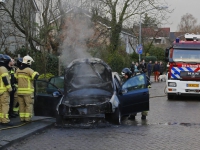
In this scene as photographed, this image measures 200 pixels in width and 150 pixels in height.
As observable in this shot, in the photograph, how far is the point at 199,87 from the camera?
18.5m

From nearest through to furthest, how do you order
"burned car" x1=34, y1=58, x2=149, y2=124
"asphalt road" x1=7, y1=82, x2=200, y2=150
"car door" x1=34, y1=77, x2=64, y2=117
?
"asphalt road" x1=7, y1=82, x2=200, y2=150
"burned car" x1=34, y1=58, x2=149, y2=124
"car door" x1=34, y1=77, x2=64, y2=117

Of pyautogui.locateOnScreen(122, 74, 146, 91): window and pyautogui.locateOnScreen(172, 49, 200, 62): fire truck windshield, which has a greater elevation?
pyautogui.locateOnScreen(172, 49, 200, 62): fire truck windshield

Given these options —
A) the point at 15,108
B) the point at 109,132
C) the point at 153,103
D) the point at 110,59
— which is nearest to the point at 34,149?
the point at 109,132

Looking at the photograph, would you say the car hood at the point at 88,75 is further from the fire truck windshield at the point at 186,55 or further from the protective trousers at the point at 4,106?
the fire truck windshield at the point at 186,55

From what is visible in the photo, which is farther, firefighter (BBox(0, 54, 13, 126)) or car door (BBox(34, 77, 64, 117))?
car door (BBox(34, 77, 64, 117))

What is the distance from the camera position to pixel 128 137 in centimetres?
941

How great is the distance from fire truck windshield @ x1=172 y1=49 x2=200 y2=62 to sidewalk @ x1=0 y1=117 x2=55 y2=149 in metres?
8.55

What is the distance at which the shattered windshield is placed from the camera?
457 inches

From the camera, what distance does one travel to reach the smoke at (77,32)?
16.3m

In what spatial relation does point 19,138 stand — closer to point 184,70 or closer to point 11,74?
point 11,74

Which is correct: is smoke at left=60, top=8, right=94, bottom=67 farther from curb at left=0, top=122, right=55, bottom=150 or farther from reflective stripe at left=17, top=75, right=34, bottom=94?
curb at left=0, top=122, right=55, bottom=150

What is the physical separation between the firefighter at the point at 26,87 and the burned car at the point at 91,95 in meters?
0.37

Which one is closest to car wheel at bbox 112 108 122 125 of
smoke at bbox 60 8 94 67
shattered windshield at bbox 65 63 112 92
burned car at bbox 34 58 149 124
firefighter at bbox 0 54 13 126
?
burned car at bbox 34 58 149 124

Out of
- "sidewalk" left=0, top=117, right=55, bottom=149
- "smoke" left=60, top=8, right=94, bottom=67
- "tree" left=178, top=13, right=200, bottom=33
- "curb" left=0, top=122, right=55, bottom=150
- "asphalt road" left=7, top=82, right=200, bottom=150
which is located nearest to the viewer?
"curb" left=0, top=122, right=55, bottom=150
